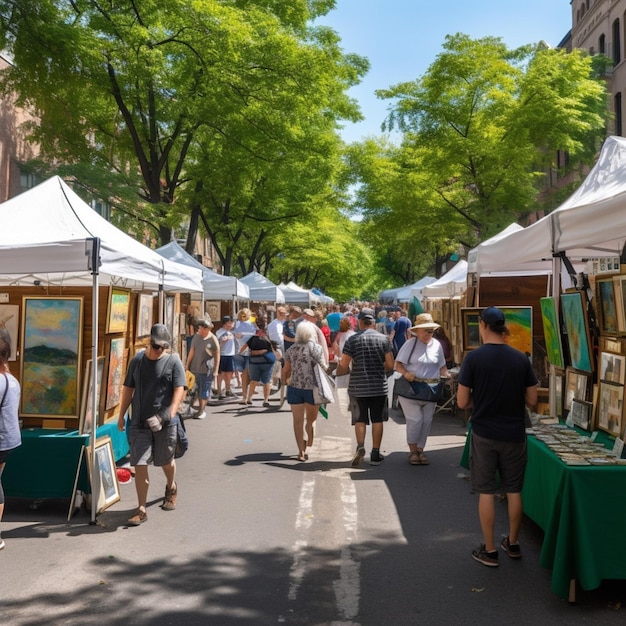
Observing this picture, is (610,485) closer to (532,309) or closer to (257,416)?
(532,309)

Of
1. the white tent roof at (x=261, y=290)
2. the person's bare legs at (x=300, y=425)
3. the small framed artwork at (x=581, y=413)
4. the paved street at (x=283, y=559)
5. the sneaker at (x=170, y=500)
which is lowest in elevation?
the paved street at (x=283, y=559)

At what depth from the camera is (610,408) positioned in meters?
5.50

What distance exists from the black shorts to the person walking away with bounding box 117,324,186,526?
9.13ft

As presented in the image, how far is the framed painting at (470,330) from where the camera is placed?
32.1ft

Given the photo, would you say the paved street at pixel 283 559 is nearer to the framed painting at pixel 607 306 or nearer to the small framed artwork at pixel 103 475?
the small framed artwork at pixel 103 475

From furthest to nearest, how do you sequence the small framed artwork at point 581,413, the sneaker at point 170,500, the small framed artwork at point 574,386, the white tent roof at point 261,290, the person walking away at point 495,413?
the white tent roof at point 261,290
the sneaker at point 170,500
the small framed artwork at point 574,386
the small framed artwork at point 581,413
the person walking away at point 495,413

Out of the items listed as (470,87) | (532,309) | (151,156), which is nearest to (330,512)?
(532,309)

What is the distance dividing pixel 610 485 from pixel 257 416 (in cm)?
858

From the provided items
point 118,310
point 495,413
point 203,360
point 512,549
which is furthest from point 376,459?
point 203,360

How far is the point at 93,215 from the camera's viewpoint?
7.59 metres

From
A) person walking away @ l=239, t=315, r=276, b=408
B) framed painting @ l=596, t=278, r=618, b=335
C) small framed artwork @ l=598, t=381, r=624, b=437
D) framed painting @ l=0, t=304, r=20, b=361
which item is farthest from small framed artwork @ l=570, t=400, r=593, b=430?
person walking away @ l=239, t=315, r=276, b=408

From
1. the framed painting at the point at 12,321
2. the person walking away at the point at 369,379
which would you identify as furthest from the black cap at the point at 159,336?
the person walking away at the point at 369,379

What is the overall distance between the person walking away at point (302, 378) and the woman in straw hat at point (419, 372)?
110 centimetres

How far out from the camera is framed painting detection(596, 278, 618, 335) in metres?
5.51
